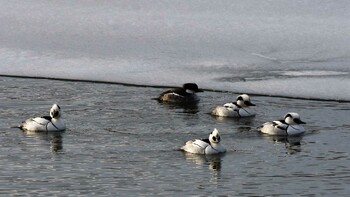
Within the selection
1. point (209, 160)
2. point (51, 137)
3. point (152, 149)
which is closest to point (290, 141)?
point (209, 160)

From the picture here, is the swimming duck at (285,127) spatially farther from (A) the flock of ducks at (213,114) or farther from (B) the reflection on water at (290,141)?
(B) the reflection on water at (290,141)

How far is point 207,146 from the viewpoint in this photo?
24812mm

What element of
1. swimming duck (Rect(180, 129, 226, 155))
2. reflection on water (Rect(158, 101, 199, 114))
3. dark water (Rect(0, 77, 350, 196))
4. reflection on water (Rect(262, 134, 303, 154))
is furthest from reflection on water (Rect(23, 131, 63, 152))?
reflection on water (Rect(262, 134, 303, 154))

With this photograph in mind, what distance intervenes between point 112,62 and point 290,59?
18.6 ft

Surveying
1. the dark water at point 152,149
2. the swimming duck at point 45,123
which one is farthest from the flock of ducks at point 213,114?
the dark water at point 152,149

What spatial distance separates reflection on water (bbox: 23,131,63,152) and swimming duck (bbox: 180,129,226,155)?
2956 mm

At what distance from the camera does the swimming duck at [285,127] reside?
27.1 meters

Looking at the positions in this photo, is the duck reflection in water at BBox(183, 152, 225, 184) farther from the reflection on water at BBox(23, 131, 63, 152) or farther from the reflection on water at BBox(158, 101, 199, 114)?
the reflection on water at BBox(158, 101, 199, 114)

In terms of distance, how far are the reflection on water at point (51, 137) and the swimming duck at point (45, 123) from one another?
111mm

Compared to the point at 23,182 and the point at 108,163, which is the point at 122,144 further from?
the point at 23,182

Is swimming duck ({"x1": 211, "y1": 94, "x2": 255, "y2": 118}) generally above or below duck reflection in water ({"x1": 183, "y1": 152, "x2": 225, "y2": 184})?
above

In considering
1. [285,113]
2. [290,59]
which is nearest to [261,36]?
[290,59]

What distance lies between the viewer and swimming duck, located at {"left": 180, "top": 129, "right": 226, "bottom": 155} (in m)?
24.7

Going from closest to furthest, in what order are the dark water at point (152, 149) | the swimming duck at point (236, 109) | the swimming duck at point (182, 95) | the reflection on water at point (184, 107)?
the dark water at point (152, 149) < the swimming duck at point (236, 109) < the reflection on water at point (184, 107) < the swimming duck at point (182, 95)
